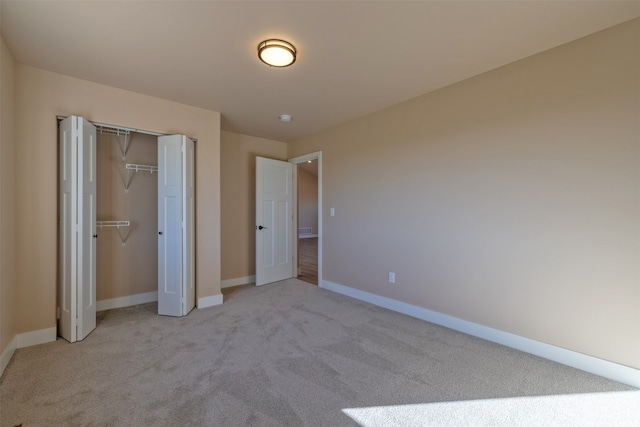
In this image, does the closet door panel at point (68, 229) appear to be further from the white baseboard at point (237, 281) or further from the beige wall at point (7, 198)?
the white baseboard at point (237, 281)

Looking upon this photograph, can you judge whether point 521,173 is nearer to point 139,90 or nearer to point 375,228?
point 375,228

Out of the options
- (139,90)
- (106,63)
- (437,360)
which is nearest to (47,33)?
(106,63)

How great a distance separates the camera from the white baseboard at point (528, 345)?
1969 millimetres

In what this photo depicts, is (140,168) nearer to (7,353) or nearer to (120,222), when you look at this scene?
(120,222)

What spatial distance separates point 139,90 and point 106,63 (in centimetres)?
54

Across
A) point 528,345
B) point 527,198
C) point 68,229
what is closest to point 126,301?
point 68,229

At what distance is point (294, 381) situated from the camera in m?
1.94

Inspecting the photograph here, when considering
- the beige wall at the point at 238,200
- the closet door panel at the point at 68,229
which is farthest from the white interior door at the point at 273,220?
the closet door panel at the point at 68,229

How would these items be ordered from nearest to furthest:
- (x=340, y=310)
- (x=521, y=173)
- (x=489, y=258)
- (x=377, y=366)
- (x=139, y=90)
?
(x=377, y=366), (x=521, y=173), (x=489, y=258), (x=139, y=90), (x=340, y=310)

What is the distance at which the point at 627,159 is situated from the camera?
193cm

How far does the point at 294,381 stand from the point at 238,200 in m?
3.23

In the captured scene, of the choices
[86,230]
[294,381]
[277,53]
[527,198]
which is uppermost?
[277,53]

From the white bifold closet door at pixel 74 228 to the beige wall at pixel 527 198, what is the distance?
313 centimetres

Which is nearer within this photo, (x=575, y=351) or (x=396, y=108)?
(x=575, y=351)
